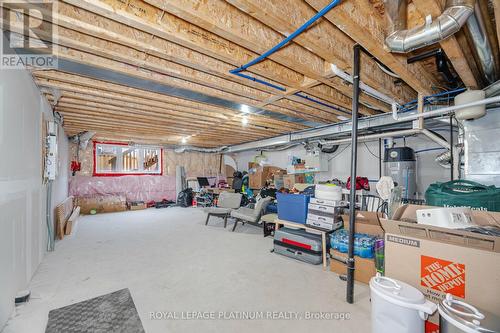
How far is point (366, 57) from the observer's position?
7.45 ft

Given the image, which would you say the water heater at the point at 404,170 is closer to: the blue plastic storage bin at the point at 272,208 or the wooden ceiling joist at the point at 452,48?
the wooden ceiling joist at the point at 452,48

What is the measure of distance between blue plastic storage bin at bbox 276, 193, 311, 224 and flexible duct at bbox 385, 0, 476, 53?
2103 mm

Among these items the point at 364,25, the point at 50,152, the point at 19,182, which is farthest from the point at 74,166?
the point at 364,25

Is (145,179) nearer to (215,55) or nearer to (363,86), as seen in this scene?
(215,55)

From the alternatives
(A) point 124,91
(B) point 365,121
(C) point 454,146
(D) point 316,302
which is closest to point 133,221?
(A) point 124,91

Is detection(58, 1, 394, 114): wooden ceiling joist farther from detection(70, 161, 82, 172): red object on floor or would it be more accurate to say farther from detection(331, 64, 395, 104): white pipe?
detection(70, 161, 82, 172): red object on floor

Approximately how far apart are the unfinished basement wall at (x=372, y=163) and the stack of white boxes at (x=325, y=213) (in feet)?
7.45

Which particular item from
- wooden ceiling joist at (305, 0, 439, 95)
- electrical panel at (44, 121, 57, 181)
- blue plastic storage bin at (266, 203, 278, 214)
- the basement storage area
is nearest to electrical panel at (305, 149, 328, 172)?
the basement storage area

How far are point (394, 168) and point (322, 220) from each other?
1804 millimetres

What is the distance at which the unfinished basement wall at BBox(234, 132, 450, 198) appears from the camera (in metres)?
4.11

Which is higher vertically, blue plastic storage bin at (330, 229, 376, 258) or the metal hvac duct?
the metal hvac duct

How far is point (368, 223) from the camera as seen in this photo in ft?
9.32

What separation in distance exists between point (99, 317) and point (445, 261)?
267cm

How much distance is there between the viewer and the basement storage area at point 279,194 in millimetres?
1475
